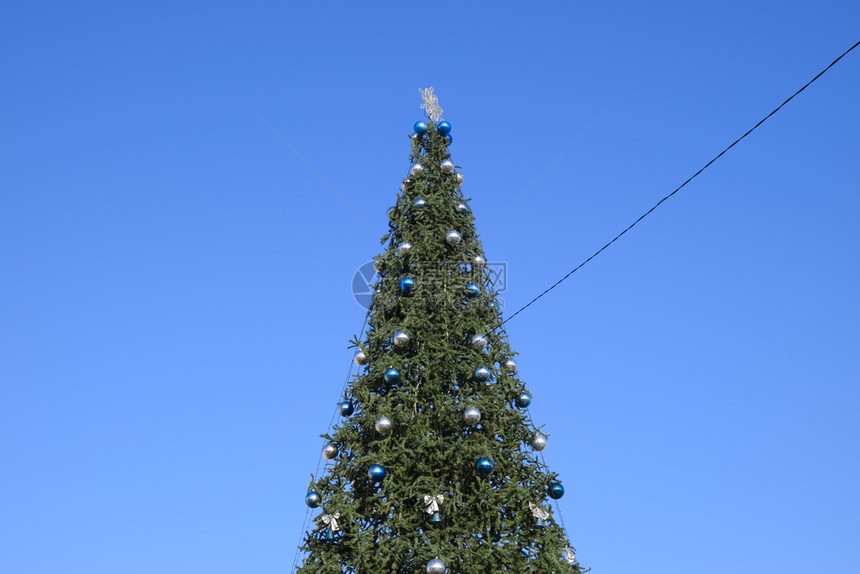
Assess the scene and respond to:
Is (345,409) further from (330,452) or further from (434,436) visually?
(434,436)

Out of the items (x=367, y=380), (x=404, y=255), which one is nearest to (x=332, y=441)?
(x=367, y=380)

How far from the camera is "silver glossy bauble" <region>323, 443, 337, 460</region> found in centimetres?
900

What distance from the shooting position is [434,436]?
825 centimetres

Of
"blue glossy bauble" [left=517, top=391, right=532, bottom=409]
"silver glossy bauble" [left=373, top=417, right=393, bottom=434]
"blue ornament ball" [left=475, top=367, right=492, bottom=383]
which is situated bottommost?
"silver glossy bauble" [left=373, top=417, right=393, bottom=434]

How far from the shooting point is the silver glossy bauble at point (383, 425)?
27.0 feet

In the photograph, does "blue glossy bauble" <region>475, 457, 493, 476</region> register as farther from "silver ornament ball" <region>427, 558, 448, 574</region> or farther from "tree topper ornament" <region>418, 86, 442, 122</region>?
"tree topper ornament" <region>418, 86, 442, 122</region>

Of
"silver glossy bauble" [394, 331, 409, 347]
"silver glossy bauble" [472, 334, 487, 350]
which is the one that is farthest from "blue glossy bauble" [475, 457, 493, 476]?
"silver glossy bauble" [394, 331, 409, 347]

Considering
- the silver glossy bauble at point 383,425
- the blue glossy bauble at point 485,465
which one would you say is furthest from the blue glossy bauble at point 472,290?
the blue glossy bauble at point 485,465

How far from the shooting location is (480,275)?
972 cm

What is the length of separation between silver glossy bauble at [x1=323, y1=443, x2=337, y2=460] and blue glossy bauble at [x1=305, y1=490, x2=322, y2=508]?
522 mm

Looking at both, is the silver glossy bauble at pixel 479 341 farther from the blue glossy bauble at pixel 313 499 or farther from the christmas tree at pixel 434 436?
the blue glossy bauble at pixel 313 499

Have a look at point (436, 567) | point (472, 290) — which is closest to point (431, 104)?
point (472, 290)

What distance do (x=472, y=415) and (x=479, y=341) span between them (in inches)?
43.7

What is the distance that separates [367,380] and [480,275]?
221 centimetres
